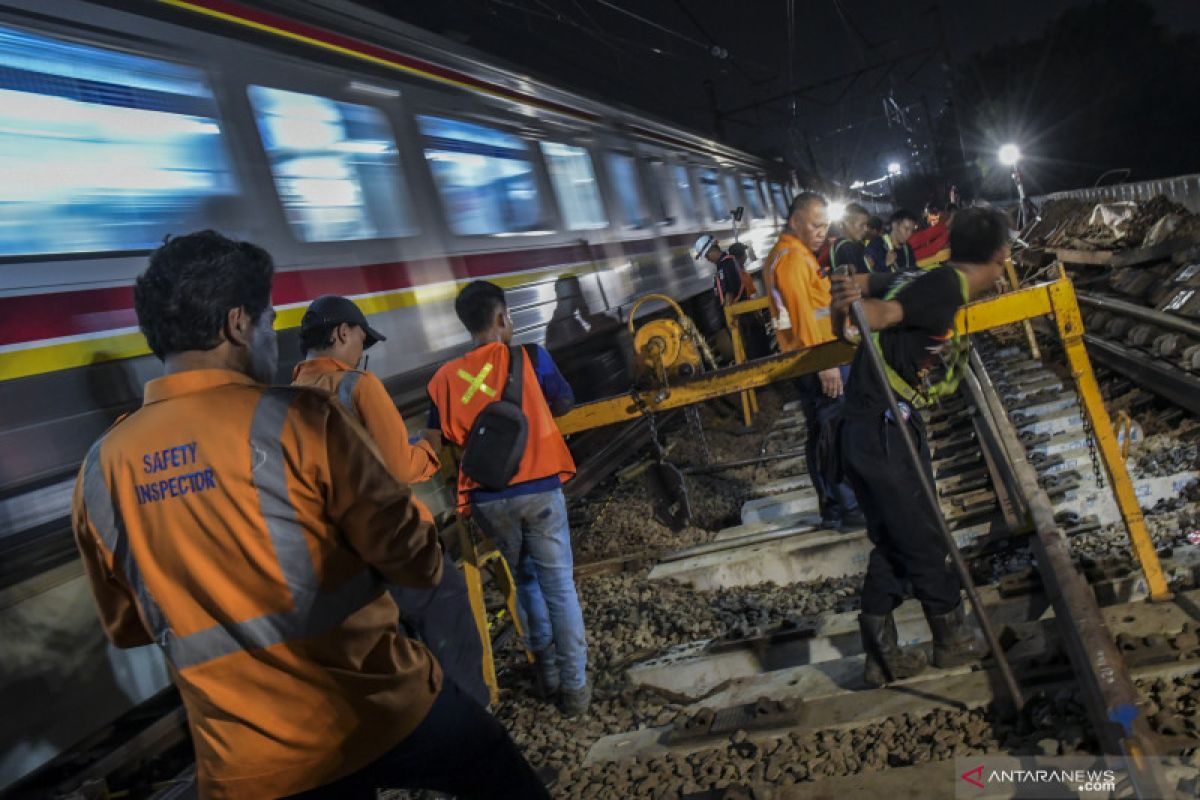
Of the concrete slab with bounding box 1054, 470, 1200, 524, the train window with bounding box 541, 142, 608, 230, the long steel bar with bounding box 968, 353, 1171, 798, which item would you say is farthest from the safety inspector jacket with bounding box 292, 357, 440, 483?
the train window with bounding box 541, 142, 608, 230

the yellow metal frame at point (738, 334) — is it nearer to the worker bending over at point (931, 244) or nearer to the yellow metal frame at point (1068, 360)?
the worker bending over at point (931, 244)

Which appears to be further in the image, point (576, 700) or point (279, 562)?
point (576, 700)

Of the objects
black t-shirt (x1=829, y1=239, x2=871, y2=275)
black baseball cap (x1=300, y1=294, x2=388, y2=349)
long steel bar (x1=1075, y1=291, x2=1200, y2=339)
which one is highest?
black baseball cap (x1=300, y1=294, x2=388, y2=349)

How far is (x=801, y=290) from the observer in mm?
5016

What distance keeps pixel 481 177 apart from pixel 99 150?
3498 mm

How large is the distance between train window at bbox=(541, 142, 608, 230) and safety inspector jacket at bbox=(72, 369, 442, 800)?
7.19m

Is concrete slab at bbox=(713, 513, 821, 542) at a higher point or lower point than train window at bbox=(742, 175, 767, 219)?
lower

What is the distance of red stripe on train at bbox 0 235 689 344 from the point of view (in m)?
3.78

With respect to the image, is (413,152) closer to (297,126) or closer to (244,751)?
(297,126)

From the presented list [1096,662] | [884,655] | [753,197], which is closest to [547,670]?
[884,655]

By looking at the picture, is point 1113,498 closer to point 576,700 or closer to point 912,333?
point 912,333

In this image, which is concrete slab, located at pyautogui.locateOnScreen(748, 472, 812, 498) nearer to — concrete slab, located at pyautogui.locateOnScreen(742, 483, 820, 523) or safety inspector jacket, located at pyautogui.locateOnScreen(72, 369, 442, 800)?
concrete slab, located at pyautogui.locateOnScreen(742, 483, 820, 523)

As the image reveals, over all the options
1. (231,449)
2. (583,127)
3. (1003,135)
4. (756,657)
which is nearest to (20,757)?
(231,449)

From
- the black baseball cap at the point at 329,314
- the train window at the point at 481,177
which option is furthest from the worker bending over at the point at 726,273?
the black baseball cap at the point at 329,314
